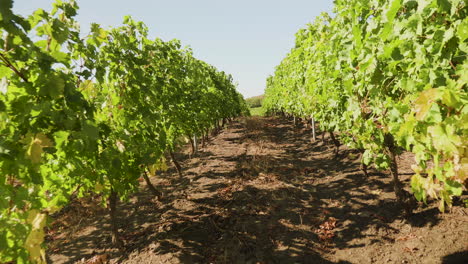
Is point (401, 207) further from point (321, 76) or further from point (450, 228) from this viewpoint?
point (321, 76)

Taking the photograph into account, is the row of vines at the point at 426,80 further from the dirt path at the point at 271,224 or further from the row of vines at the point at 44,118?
the row of vines at the point at 44,118

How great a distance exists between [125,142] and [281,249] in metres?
3.24

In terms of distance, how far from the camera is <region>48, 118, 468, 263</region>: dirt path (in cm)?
452

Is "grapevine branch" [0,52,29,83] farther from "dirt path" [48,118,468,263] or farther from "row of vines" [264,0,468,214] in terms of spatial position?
"dirt path" [48,118,468,263]

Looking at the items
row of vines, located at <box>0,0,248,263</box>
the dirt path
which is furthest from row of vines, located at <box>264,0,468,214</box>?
row of vines, located at <box>0,0,248,263</box>

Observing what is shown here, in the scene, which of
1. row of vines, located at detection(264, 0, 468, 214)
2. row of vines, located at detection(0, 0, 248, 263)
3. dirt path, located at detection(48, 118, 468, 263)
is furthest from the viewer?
dirt path, located at detection(48, 118, 468, 263)

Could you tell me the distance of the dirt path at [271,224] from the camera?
14.8ft

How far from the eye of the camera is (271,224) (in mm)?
5676

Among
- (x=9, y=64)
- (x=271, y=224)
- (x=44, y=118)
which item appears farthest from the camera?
(x=271, y=224)

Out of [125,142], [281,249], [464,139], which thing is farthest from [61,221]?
[464,139]

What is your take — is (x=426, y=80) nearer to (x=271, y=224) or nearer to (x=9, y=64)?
(x=9, y=64)

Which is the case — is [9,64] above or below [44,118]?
above

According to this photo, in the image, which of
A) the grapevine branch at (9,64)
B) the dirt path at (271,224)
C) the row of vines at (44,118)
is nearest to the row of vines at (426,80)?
the dirt path at (271,224)

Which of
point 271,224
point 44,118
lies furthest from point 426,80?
point 271,224
